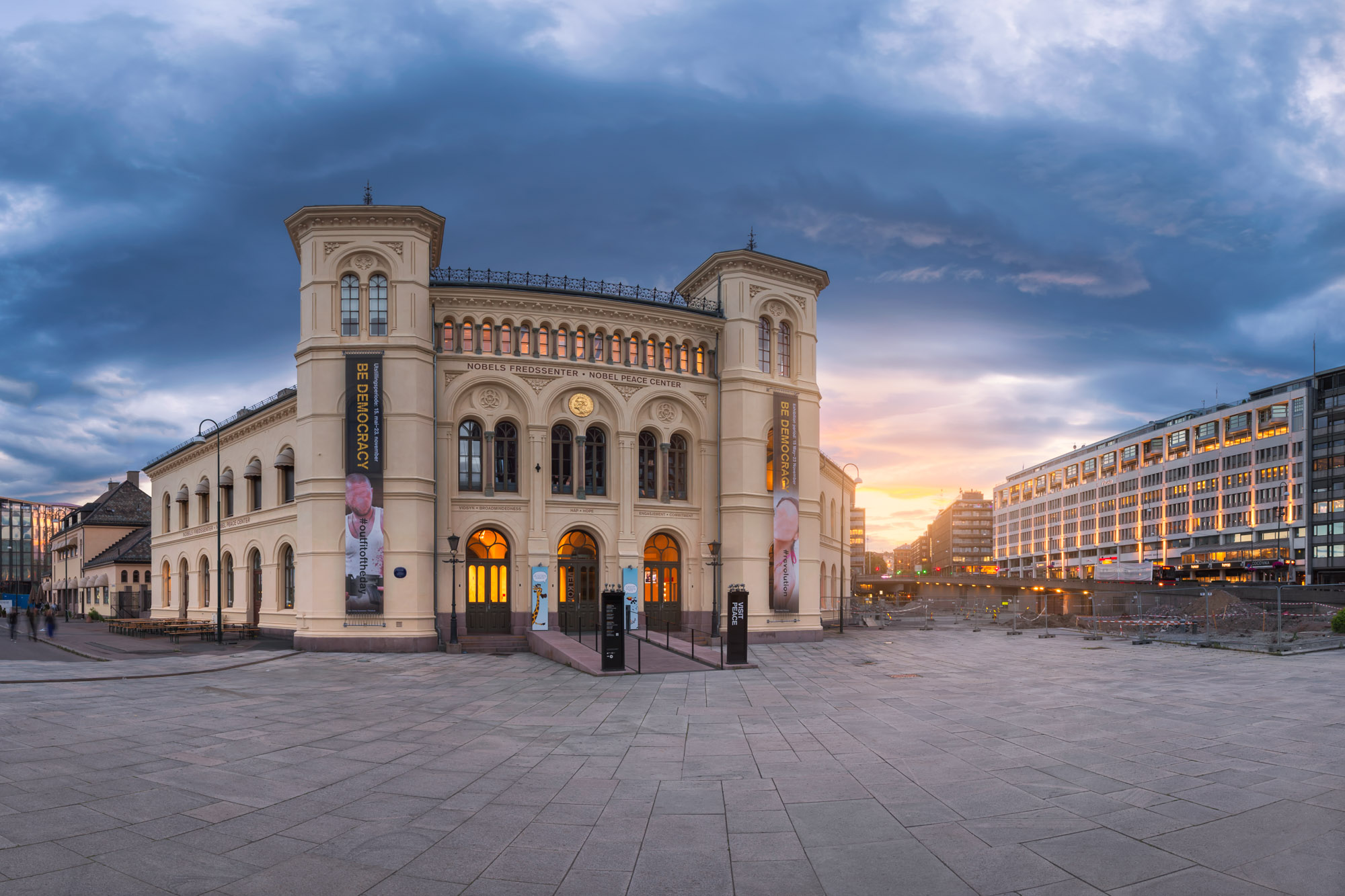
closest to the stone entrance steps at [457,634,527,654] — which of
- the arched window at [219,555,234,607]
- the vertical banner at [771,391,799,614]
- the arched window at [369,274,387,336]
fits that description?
the vertical banner at [771,391,799,614]

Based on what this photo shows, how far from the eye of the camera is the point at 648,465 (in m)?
36.3

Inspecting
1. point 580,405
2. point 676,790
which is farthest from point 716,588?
point 676,790

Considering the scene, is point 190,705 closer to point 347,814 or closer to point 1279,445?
point 347,814

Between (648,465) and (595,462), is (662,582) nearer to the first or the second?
(648,465)

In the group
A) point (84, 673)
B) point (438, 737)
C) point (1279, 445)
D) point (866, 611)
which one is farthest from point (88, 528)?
point (1279, 445)

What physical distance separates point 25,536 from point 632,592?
175100 millimetres

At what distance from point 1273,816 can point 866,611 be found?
50627 millimetres

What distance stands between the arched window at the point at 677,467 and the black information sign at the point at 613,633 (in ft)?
42.9

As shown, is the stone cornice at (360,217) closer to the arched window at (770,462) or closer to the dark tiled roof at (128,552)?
the arched window at (770,462)

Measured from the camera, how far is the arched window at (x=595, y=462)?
115 ft

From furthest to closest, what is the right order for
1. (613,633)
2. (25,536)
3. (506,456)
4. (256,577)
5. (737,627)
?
(25,536), (256,577), (506,456), (737,627), (613,633)

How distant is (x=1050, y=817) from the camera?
9.15 meters

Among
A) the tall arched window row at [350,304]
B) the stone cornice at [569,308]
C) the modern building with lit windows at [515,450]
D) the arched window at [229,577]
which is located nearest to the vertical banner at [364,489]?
the modern building with lit windows at [515,450]

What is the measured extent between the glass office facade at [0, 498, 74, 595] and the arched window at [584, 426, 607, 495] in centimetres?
16063
